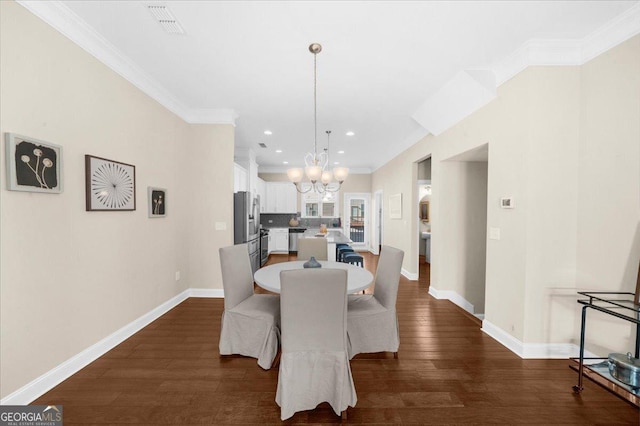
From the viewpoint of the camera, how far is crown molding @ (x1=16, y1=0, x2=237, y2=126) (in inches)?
74.6

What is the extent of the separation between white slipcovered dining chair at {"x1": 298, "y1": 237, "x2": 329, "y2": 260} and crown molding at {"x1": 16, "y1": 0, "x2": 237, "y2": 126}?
2.18 metres

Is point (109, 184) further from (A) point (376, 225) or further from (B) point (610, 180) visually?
(A) point (376, 225)

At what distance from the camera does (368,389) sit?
201 centimetres

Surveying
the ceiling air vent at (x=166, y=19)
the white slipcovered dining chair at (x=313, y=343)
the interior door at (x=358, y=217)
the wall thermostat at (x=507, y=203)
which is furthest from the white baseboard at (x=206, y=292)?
the interior door at (x=358, y=217)

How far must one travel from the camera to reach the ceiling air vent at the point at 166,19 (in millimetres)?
1945

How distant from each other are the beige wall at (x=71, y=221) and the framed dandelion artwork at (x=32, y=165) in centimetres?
6

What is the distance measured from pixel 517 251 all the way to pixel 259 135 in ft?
14.2

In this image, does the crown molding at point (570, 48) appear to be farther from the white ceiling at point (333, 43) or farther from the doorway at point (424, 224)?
the doorway at point (424, 224)

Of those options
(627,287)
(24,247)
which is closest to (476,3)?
(627,287)

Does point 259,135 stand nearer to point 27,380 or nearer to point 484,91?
point 484,91

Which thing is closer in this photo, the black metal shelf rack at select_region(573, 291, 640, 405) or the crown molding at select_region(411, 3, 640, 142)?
the black metal shelf rack at select_region(573, 291, 640, 405)

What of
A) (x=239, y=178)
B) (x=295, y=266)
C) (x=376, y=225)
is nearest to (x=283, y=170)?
(x=239, y=178)

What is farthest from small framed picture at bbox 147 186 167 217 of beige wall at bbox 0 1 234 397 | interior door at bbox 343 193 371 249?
interior door at bbox 343 193 371 249

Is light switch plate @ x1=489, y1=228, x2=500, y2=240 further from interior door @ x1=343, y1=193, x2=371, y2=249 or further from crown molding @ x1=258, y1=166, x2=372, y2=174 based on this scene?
crown molding @ x1=258, y1=166, x2=372, y2=174
